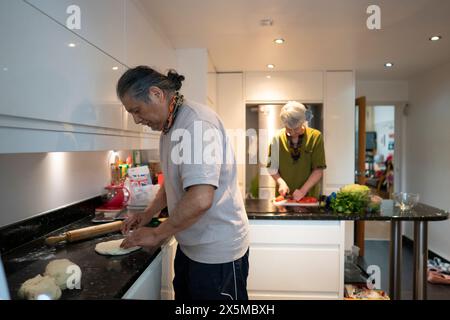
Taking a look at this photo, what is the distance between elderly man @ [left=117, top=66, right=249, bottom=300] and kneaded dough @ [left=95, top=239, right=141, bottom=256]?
53mm

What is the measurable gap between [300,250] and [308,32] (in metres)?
1.37

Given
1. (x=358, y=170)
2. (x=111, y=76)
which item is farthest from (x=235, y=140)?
(x=111, y=76)

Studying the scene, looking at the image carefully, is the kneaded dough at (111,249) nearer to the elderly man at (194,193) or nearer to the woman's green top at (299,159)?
the elderly man at (194,193)

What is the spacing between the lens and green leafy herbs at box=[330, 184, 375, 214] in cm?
158

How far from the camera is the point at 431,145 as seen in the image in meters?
3.28

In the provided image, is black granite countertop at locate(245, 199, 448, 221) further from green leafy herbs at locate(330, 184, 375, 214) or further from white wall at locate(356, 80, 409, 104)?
white wall at locate(356, 80, 409, 104)

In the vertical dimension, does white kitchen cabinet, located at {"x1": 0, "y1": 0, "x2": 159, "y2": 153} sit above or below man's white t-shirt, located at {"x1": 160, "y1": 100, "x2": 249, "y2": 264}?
above

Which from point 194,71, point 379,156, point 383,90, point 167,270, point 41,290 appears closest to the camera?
point 41,290

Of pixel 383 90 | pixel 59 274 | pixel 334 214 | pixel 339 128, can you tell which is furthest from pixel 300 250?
pixel 383 90

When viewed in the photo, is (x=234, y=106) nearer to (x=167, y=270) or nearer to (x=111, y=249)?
(x=167, y=270)

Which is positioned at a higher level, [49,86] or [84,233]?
[49,86]

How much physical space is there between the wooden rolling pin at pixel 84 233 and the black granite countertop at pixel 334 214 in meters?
0.65

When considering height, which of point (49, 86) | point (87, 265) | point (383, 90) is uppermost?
point (383, 90)

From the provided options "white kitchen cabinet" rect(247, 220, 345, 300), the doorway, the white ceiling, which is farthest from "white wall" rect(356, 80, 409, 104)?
"white kitchen cabinet" rect(247, 220, 345, 300)
